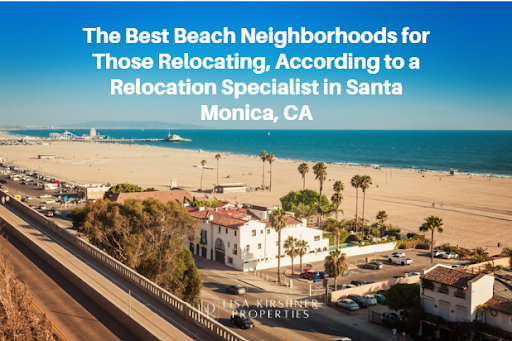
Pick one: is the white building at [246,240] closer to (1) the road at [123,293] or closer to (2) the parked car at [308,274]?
(2) the parked car at [308,274]

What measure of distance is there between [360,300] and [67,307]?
22874 millimetres

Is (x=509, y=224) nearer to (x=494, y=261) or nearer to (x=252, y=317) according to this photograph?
(x=494, y=261)

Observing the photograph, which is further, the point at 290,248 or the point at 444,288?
the point at 290,248

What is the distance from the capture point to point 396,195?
9000 centimetres

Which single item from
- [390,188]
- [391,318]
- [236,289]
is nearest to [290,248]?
[236,289]

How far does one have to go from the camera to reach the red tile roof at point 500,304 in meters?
25.7

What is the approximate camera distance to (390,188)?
99.6 meters

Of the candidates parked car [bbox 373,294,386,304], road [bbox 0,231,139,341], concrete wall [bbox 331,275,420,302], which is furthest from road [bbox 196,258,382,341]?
road [bbox 0,231,139,341]

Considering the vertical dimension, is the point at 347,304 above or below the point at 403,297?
below

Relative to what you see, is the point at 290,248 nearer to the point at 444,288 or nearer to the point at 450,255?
the point at 444,288

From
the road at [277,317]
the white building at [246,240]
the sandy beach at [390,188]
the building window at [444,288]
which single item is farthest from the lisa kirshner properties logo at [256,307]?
the sandy beach at [390,188]

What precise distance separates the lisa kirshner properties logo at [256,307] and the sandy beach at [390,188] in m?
30.0

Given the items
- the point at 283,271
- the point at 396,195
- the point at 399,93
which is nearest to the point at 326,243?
the point at 283,271

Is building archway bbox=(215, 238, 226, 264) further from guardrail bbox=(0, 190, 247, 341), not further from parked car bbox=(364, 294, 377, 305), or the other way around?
guardrail bbox=(0, 190, 247, 341)
